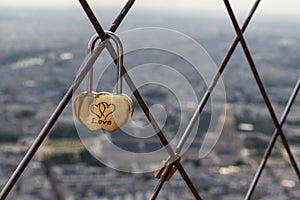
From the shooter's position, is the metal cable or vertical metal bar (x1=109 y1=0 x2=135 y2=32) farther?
the metal cable

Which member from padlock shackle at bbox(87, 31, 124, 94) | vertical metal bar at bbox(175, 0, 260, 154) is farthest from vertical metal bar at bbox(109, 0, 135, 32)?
vertical metal bar at bbox(175, 0, 260, 154)

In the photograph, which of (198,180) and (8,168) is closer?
(8,168)

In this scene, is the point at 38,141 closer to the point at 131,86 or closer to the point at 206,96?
the point at 131,86

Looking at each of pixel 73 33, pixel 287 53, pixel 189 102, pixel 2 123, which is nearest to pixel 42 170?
pixel 2 123

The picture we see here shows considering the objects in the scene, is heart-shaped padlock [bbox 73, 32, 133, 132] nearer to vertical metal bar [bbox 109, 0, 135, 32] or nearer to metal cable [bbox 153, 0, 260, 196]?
vertical metal bar [bbox 109, 0, 135, 32]

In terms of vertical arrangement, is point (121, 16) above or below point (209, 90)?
above

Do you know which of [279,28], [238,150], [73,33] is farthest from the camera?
[279,28]

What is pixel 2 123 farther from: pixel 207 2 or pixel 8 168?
pixel 207 2

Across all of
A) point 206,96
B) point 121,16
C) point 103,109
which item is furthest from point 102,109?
point 206,96

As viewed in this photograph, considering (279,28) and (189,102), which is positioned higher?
(189,102)
